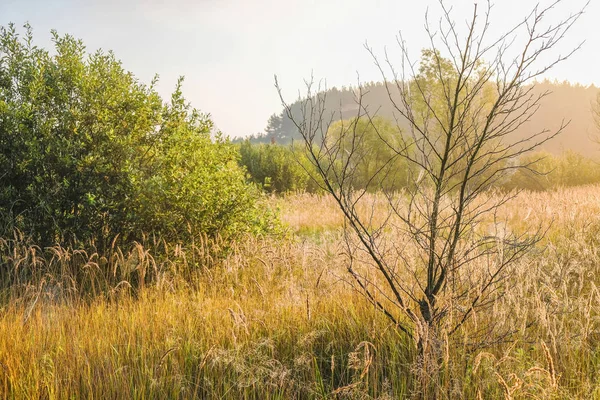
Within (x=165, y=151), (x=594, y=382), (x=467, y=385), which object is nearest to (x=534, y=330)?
(x=594, y=382)

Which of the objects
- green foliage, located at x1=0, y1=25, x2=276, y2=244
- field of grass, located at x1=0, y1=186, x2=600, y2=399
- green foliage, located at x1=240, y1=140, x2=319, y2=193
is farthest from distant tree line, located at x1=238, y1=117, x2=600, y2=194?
field of grass, located at x1=0, y1=186, x2=600, y2=399

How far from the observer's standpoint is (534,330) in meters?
4.08

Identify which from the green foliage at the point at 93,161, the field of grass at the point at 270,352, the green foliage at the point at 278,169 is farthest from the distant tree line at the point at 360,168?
the field of grass at the point at 270,352

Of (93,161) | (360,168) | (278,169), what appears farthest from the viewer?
(360,168)

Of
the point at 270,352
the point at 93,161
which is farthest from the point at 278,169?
the point at 270,352

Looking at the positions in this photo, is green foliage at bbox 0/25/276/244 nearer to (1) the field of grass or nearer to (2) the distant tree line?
(1) the field of grass

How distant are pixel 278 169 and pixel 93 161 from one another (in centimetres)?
1552

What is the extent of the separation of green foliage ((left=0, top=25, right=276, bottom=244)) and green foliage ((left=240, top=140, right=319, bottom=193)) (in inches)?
530

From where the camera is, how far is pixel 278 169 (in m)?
21.2

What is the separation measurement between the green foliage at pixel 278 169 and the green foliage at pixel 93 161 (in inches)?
530

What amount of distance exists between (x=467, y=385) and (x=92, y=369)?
103 inches

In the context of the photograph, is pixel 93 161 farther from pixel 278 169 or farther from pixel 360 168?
pixel 360 168

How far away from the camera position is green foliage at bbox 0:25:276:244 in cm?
576

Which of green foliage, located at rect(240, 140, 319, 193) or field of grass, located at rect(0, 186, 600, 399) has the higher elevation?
green foliage, located at rect(240, 140, 319, 193)
